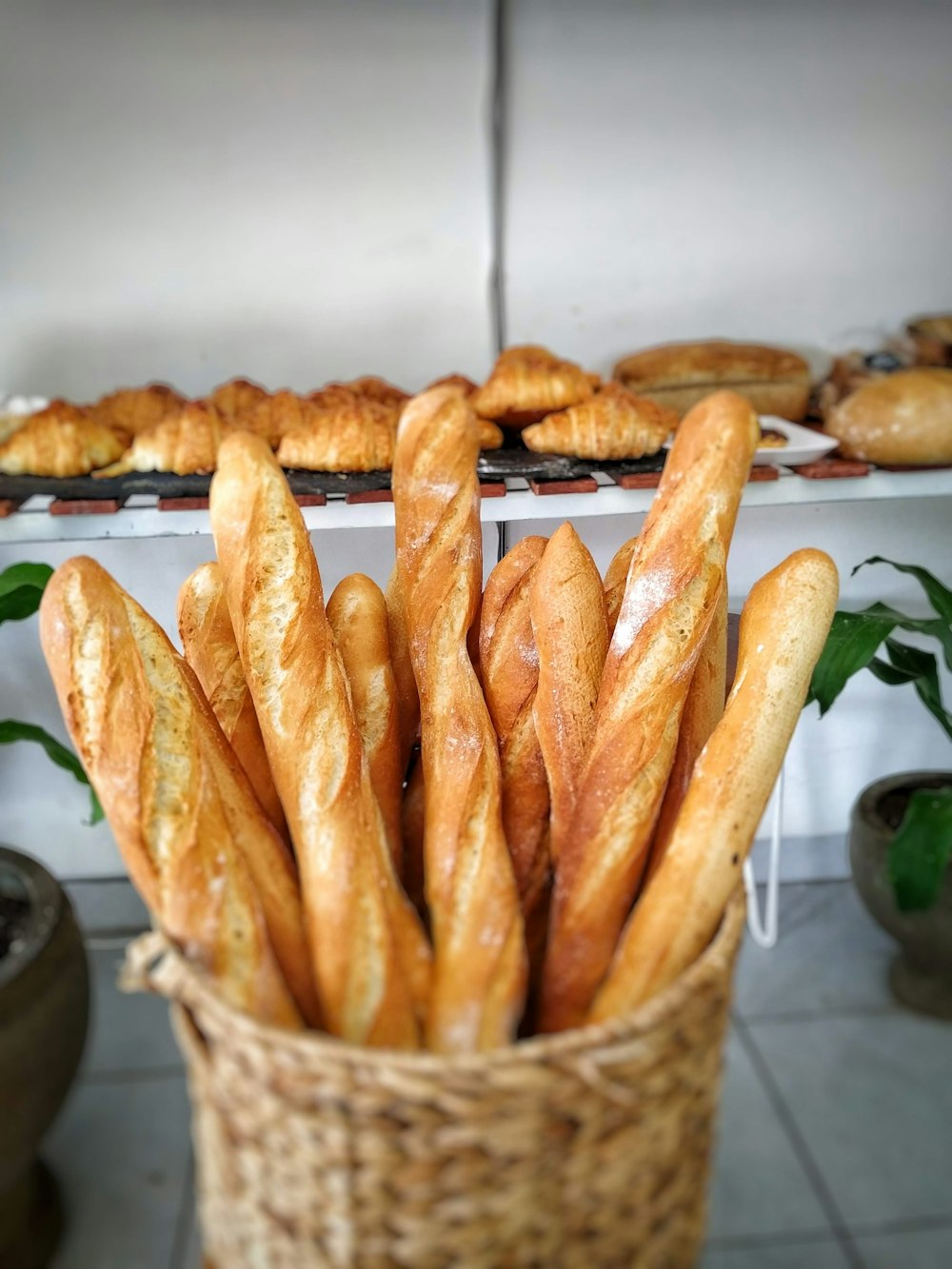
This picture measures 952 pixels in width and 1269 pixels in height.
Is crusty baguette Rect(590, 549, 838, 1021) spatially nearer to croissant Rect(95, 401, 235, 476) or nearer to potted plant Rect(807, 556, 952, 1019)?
potted plant Rect(807, 556, 952, 1019)

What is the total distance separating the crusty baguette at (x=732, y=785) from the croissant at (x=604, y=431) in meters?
0.59

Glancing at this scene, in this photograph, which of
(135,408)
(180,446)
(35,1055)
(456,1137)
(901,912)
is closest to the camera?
(456,1137)

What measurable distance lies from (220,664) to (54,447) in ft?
2.15

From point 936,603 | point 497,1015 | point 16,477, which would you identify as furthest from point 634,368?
point 497,1015

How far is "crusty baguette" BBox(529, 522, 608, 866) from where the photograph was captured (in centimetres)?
46

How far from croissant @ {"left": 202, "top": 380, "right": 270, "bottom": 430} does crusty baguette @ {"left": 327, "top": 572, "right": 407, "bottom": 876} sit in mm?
619

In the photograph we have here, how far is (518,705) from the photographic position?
52 centimetres

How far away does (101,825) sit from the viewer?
48.1 inches

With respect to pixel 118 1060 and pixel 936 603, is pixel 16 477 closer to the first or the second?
pixel 118 1060

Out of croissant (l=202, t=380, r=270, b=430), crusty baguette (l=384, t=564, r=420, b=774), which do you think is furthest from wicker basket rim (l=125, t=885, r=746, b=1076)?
Result: croissant (l=202, t=380, r=270, b=430)

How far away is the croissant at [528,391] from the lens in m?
1.09

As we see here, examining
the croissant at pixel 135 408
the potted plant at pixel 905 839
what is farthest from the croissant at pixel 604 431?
the croissant at pixel 135 408

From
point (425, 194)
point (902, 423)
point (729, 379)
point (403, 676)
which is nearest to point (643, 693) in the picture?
point (403, 676)

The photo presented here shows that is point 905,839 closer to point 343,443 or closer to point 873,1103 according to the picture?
point 873,1103
